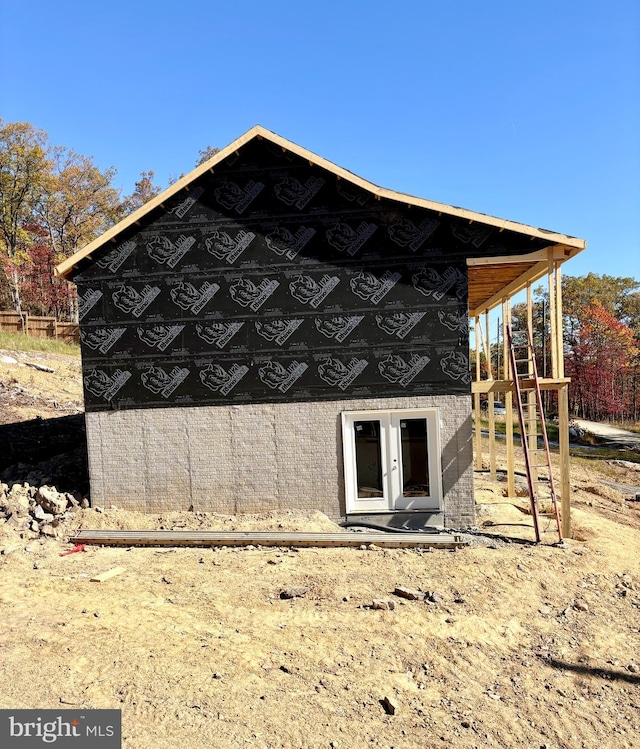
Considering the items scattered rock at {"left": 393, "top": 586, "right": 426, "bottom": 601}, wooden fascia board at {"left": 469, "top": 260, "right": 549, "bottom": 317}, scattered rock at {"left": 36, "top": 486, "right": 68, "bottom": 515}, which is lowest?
scattered rock at {"left": 393, "top": 586, "right": 426, "bottom": 601}

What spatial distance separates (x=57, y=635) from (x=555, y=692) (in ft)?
19.3

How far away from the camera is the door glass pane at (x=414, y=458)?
1111cm

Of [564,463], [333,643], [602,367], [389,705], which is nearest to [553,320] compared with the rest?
[564,463]

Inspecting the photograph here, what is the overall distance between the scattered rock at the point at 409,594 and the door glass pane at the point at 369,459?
3.44 meters

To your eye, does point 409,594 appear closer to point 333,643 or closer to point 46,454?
point 333,643

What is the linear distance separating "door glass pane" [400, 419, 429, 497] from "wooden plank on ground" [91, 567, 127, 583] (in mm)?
5830

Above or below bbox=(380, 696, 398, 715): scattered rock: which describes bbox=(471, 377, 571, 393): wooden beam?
above

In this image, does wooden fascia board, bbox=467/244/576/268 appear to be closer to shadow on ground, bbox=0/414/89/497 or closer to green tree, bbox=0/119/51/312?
shadow on ground, bbox=0/414/89/497

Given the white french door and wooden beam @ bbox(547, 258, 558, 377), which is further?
the white french door

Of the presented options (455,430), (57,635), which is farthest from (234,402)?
(57,635)

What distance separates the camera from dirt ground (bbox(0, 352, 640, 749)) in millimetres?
4855

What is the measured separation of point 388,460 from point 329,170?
6396mm
